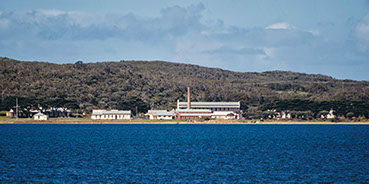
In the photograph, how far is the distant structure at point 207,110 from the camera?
162m

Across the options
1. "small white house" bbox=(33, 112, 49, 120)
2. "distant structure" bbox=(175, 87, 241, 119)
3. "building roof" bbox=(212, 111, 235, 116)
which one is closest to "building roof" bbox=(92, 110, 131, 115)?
"small white house" bbox=(33, 112, 49, 120)

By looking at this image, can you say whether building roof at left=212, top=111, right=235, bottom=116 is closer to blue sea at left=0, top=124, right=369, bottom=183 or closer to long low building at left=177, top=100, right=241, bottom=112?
long low building at left=177, top=100, right=241, bottom=112

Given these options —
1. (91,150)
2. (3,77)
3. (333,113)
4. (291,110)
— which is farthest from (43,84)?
(91,150)

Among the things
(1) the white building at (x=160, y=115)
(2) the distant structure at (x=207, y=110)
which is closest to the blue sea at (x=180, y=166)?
(1) the white building at (x=160, y=115)

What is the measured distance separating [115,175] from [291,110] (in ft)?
393

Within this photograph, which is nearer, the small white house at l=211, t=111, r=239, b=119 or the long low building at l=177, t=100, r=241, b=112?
the small white house at l=211, t=111, r=239, b=119

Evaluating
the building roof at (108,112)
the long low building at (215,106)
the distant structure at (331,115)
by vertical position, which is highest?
the long low building at (215,106)

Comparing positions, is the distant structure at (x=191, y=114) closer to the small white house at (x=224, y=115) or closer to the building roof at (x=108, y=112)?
the small white house at (x=224, y=115)

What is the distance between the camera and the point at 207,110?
552ft

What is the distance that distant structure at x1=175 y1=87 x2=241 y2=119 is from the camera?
162 meters

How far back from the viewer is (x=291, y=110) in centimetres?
14938

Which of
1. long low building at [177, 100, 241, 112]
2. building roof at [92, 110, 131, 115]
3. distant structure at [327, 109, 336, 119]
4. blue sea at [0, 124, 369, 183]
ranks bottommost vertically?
blue sea at [0, 124, 369, 183]

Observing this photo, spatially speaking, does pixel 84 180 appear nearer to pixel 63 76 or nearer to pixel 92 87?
pixel 92 87

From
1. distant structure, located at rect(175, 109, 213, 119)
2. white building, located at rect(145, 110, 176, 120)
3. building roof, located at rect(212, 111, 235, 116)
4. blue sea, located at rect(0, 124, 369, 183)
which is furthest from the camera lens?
building roof, located at rect(212, 111, 235, 116)
